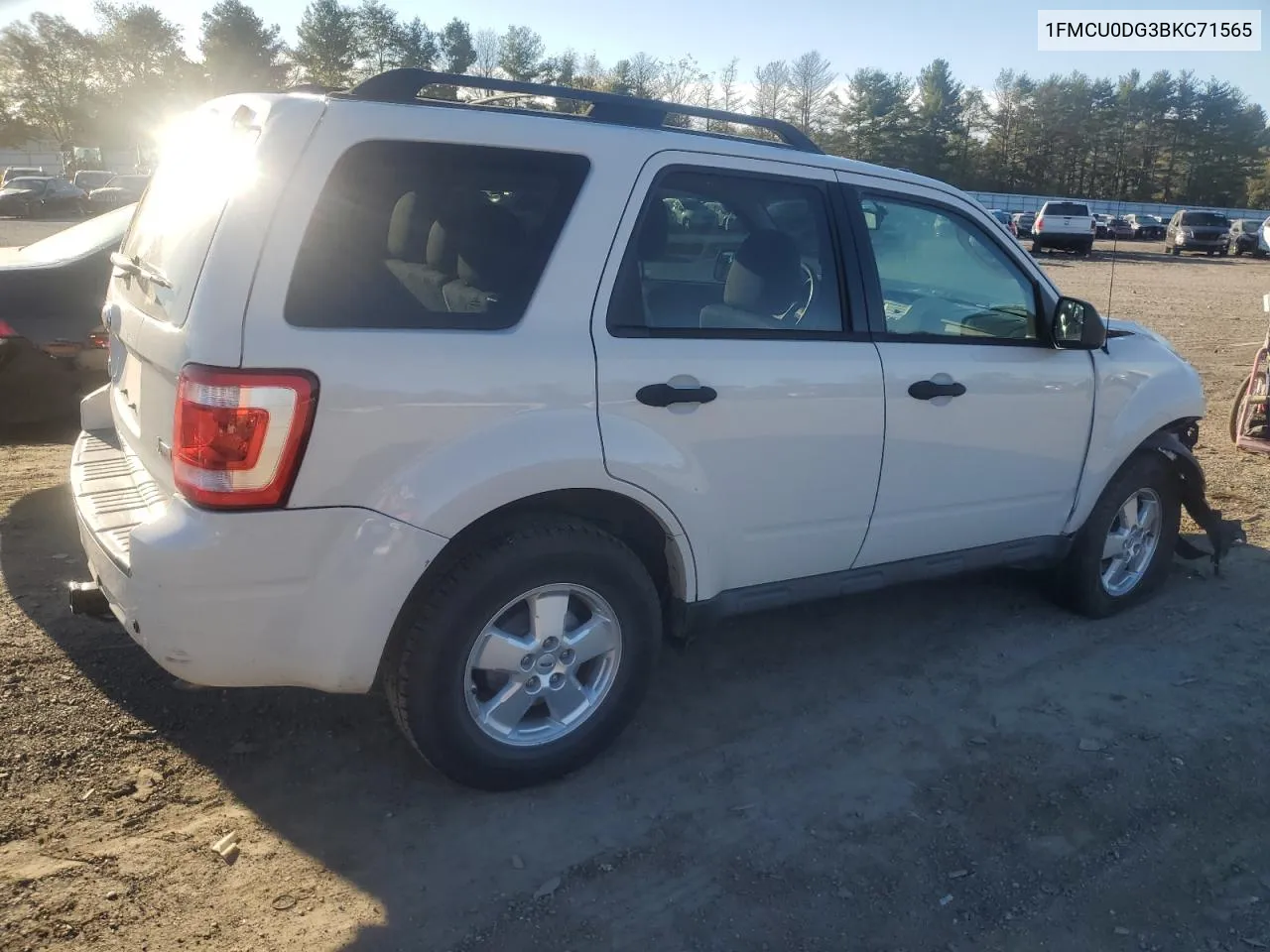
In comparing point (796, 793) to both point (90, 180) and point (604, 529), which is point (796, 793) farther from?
point (90, 180)

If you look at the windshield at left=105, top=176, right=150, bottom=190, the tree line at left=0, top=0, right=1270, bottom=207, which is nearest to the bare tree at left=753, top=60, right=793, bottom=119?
the tree line at left=0, top=0, right=1270, bottom=207

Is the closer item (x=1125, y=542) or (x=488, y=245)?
(x=488, y=245)

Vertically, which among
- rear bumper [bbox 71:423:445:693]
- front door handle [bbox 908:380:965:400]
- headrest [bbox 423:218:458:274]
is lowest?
rear bumper [bbox 71:423:445:693]

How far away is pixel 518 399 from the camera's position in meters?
2.92

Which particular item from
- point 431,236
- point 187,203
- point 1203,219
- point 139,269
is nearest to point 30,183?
point 139,269

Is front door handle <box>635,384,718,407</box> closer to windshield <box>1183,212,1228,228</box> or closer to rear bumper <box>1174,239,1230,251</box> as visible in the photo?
rear bumper <box>1174,239,1230,251</box>

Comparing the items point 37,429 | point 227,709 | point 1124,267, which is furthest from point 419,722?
point 1124,267

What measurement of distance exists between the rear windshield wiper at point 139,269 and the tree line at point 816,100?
54495 millimetres

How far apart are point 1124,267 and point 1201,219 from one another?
→ 39.4 feet

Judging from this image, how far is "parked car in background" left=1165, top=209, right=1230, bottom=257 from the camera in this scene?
132 ft

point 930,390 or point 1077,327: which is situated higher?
point 1077,327

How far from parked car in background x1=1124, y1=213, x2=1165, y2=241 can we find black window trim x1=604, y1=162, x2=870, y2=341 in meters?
54.8

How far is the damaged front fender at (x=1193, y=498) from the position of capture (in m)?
4.76

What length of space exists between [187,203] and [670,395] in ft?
5.06
